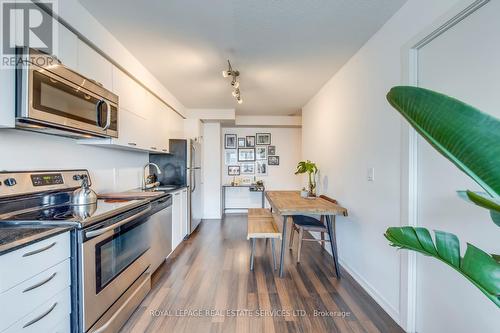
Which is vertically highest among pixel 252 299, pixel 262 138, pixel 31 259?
pixel 262 138

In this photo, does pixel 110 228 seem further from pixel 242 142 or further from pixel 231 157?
pixel 242 142

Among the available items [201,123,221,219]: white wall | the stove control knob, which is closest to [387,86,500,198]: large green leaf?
the stove control knob

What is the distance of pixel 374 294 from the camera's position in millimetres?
2037

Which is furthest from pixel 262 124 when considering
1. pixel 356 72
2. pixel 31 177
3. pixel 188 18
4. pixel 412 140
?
pixel 31 177

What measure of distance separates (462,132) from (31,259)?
1.66 meters

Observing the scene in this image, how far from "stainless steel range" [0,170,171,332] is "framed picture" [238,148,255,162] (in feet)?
12.7

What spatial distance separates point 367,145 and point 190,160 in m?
2.74

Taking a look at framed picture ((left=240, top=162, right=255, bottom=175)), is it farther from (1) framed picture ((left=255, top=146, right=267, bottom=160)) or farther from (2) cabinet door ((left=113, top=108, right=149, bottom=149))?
(2) cabinet door ((left=113, top=108, right=149, bottom=149))

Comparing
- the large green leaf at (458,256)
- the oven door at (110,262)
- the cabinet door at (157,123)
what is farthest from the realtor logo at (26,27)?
the large green leaf at (458,256)

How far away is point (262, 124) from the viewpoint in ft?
17.8

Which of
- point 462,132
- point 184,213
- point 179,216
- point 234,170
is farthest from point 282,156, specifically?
point 462,132

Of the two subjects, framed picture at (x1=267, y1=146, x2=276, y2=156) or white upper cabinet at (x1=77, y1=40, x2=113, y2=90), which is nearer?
white upper cabinet at (x1=77, y1=40, x2=113, y2=90)

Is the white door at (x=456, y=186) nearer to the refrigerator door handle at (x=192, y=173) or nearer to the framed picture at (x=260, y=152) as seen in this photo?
the refrigerator door handle at (x=192, y=173)

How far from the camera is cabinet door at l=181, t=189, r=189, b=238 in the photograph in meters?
3.50
